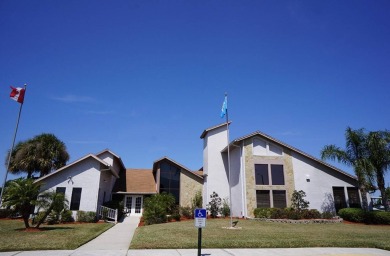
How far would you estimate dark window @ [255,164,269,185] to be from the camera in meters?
26.1

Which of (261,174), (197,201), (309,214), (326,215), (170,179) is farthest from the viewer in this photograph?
(170,179)

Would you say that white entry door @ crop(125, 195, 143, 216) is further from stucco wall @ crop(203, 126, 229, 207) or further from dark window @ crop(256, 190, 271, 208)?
dark window @ crop(256, 190, 271, 208)

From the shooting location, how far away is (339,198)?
1071 inches

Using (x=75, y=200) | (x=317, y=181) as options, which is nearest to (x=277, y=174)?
(x=317, y=181)

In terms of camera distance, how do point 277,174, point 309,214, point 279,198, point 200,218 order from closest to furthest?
1. point 200,218
2. point 309,214
3. point 279,198
4. point 277,174

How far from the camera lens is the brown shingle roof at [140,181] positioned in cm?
2841

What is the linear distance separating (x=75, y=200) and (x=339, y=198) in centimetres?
2546

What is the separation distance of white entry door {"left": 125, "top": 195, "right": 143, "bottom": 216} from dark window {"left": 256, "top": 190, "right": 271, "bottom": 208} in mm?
12339

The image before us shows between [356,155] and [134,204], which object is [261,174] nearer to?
[356,155]

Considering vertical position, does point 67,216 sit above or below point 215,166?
below

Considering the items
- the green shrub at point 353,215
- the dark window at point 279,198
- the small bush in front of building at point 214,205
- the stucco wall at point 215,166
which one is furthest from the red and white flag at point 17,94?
the green shrub at point 353,215

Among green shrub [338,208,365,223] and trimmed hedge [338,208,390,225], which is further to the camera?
green shrub [338,208,365,223]

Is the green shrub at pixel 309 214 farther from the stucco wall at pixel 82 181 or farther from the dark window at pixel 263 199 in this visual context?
the stucco wall at pixel 82 181

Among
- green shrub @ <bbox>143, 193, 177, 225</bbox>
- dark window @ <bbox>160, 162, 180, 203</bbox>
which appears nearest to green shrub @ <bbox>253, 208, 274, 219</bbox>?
green shrub @ <bbox>143, 193, 177, 225</bbox>
